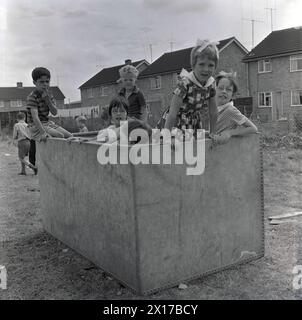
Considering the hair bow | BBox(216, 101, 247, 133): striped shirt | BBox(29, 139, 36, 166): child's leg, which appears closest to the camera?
the hair bow

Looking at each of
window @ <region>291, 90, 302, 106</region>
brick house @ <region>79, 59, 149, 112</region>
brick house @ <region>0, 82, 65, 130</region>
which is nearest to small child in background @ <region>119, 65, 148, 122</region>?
window @ <region>291, 90, 302, 106</region>

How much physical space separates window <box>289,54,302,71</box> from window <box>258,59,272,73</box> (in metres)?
1.89

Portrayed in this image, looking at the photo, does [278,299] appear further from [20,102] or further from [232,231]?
[20,102]

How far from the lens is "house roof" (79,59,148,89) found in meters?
47.9

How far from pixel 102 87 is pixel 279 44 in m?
22.9

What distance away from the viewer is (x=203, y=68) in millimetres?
3510

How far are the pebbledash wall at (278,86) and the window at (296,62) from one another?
236mm

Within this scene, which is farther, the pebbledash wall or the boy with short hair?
the pebbledash wall

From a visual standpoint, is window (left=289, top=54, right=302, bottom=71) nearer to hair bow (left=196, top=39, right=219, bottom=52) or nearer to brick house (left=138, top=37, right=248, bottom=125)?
brick house (left=138, top=37, right=248, bottom=125)

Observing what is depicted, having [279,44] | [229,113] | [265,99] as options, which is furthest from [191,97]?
[279,44]

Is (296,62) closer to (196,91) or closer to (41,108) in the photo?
(41,108)

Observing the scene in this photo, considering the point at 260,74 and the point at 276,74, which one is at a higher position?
the point at 260,74

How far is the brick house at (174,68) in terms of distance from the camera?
36.3 m

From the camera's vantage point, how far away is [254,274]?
3607 mm
